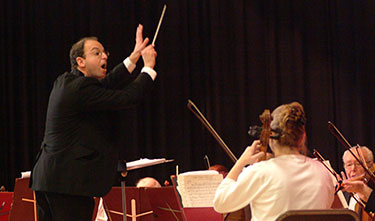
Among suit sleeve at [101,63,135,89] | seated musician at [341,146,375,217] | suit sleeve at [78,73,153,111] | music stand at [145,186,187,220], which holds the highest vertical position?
suit sleeve at [101,63,135,89]

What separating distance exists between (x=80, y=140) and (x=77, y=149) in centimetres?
4

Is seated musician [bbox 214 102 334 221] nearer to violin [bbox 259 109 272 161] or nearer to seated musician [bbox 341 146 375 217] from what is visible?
violin [bbox 259 109 272 161]

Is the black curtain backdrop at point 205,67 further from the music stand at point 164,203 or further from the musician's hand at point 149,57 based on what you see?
the musician's hand at point 149,57

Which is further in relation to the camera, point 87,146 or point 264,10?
point 264,10

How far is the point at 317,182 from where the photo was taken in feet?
6.82

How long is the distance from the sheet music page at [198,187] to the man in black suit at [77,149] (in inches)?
22.1

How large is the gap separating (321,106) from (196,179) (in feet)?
10.6

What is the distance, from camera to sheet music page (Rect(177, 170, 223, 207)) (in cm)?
291

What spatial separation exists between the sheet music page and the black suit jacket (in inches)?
22.2

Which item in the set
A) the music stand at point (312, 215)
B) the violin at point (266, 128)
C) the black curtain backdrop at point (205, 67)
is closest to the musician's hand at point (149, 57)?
the violin at point (266, 128)

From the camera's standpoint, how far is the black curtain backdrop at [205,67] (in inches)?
226

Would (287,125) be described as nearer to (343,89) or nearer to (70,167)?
(70,167)

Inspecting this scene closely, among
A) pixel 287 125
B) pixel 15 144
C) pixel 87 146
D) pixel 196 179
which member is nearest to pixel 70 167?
pixel 87 146

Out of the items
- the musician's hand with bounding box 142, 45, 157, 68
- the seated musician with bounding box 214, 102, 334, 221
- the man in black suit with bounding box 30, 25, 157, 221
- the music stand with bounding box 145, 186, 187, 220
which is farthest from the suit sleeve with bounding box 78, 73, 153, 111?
the music stand with bounding box 145, 186, 187, 220
